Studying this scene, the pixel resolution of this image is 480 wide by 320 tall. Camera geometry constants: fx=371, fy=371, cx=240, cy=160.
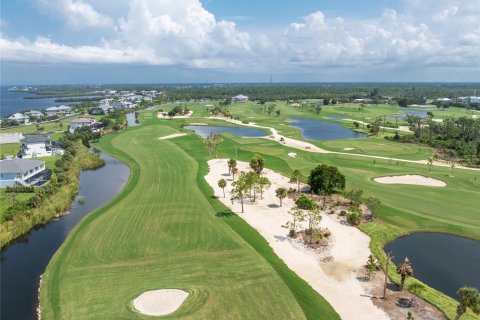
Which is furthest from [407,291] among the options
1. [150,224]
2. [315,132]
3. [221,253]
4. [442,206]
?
[315,132]

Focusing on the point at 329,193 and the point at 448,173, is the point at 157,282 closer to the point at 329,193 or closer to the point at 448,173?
the point at 329,193

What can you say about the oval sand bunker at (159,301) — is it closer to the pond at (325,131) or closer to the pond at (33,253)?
the pond at (33,253)

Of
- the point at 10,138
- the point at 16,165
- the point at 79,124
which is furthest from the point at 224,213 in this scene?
the point at 79,124

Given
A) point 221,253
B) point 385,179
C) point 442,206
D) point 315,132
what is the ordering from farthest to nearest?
1. point 315,132
2. point 385,179
3. point 442,206
4. point 221,253

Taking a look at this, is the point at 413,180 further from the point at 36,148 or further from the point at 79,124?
the point at 79,124

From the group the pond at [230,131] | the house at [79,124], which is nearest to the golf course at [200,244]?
the pond at [230,131]

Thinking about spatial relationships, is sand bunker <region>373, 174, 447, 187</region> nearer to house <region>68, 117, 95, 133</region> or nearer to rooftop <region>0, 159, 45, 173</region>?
rooftop <region>0, 159, 45, 173</region>
